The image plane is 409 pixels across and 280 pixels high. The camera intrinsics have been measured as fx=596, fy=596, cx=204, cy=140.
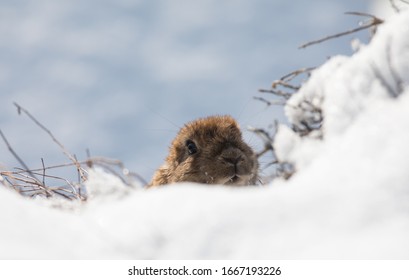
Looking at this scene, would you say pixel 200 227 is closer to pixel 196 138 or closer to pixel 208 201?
pixel 208 201

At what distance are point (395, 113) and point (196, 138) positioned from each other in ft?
10.2

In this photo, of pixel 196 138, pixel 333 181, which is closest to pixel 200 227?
pixel 333 181

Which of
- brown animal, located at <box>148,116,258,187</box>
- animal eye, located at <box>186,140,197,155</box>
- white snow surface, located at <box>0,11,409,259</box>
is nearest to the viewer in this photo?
white snow surface, located at <box>0,11,409,259</box>

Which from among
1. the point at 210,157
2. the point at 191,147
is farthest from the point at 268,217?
the point at 191,147

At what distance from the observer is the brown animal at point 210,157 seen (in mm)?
5078

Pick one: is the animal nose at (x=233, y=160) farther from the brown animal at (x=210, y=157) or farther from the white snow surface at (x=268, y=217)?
the white snow surface at (x=268, y=217)

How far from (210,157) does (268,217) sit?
2971mm

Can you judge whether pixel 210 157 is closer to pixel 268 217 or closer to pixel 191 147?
pixel 191 147

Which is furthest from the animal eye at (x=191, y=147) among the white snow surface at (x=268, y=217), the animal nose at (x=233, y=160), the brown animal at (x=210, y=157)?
the white snow surface at (x=268, y=217)

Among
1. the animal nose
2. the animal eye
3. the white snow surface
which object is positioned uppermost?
the animal eye

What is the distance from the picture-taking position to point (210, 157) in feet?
17.2

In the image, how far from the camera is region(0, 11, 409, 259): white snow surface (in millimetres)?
2234

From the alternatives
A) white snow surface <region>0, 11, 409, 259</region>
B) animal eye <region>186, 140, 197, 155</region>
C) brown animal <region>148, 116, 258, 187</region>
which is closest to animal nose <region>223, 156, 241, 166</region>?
brown animal <region>148, 116, 258, 187</region>

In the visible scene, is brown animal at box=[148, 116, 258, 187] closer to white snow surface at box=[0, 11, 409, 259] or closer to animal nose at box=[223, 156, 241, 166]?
animal nose at box=[223, 156, 241, 166]
